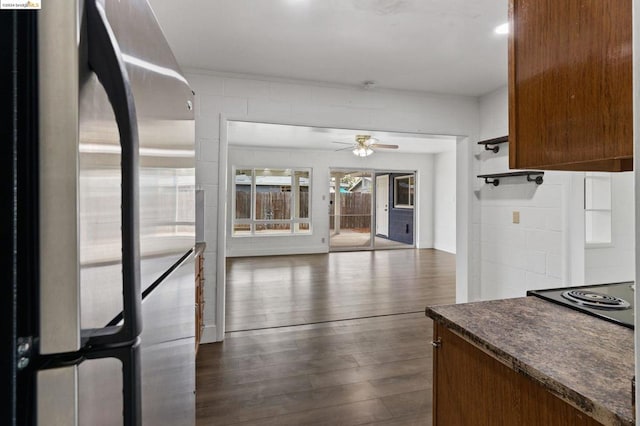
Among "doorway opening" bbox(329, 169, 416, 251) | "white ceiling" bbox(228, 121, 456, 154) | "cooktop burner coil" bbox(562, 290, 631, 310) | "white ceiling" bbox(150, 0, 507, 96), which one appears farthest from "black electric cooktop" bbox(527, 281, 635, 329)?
"doorway opening" bbox(329, 169, 416, 251)

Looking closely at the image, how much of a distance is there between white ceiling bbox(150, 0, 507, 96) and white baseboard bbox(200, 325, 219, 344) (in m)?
2.40

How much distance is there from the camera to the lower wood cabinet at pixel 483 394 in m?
0.88

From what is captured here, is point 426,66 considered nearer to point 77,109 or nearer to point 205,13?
point 205,13

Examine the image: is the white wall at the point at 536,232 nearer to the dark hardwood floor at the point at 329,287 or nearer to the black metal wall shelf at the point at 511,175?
the black metal wall shelf at the point at 511,175

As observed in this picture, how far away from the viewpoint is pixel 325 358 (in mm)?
2697

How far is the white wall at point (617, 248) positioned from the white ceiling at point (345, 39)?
5.09 feet

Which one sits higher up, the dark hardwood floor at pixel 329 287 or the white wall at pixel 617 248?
the white wall at pixel 617 248

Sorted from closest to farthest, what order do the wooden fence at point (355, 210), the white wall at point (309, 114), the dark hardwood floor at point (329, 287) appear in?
the white wall at point (309, 114)
the dark hardwood floor at point (329, 287)
the wooden fence at point (355, 210)

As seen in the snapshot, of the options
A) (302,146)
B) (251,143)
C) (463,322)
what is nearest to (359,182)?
(302,146)

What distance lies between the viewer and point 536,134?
1.00 metres

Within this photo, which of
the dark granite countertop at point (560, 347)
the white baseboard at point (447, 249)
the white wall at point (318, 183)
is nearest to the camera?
the dark granite countertop at point (560, 347)

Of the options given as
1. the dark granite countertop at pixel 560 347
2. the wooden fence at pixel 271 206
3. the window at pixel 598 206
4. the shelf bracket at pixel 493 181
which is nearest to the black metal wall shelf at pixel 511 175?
the shelf bracket at pixel 493 181

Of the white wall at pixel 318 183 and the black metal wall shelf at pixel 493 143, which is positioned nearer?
the black metal wall shelf at pixel 493 143

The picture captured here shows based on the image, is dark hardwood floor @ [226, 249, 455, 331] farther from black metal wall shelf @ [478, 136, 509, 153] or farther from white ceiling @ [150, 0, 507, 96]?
white ceiling @ [150, 0, 507, 96]
